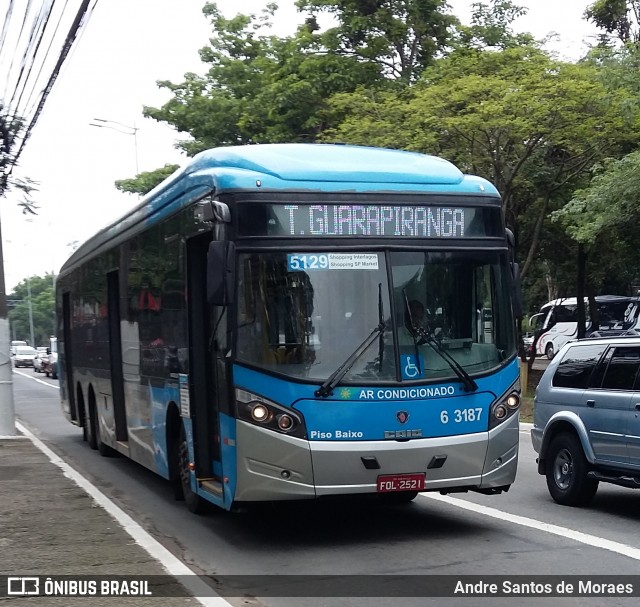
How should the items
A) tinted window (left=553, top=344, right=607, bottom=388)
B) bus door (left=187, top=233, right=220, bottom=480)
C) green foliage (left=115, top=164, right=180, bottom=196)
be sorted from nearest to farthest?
bus door (left=187, top=233, right=220, bottom=480) → tinted window (left=553, top=344, right=607, bottom=388) → green foliage (left=115, top=164, right=180, bottom=196)

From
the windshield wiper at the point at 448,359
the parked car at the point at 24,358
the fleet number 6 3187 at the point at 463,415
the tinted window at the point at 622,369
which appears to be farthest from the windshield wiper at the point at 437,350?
the parked car at the point at 24,358

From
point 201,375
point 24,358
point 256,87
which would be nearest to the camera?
point 201,375

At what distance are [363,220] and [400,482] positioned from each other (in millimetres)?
2185

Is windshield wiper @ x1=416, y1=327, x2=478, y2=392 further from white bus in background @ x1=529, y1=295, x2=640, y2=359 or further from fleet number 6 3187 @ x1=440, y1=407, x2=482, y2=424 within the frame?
white bus in background @ x1=529, y1=295, x2=640, y2=359

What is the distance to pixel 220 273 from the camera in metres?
7.99

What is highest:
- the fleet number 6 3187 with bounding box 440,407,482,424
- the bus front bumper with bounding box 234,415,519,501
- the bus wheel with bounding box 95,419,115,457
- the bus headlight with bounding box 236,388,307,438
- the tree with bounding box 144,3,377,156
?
the tree with bounding box 144,3,377,156

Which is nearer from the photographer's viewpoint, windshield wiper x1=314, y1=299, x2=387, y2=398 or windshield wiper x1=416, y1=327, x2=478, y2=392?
windshield wiper x1=314, y1=299, x2=387, y2=398

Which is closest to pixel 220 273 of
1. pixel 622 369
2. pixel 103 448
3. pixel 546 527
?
pixel 546 527

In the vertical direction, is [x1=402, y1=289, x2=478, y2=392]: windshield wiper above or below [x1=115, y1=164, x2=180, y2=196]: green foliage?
below

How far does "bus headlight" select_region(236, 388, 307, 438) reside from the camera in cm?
809

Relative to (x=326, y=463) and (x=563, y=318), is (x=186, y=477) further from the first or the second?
(x=563, y=318)

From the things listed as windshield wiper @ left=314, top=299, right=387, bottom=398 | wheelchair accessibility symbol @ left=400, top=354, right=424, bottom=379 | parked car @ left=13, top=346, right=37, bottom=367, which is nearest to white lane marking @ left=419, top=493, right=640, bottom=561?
wheelchair accessibility symbol @ left=400, top=354, right=424, bottom=379

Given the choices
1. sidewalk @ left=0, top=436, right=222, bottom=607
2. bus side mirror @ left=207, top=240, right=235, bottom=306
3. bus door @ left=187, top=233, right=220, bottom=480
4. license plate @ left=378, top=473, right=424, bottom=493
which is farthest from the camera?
bus door @ left=187, top=233, right=220, bottom=480

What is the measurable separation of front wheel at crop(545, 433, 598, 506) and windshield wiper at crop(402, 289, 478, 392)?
2.26 meters
